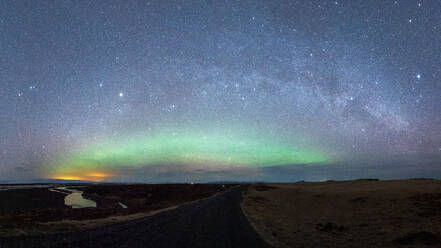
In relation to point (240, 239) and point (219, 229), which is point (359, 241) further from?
point (219, 229)

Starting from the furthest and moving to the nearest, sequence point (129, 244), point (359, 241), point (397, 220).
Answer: point (397, 220), point (359, 241), point (129, 244)

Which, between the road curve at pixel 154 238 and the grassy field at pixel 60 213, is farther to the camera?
the grassy field at pixel 60 213

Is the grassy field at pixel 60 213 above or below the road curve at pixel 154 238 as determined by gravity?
below

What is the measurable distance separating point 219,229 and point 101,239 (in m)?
7.93

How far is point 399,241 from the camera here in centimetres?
1298

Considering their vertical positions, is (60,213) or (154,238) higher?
(154,238)

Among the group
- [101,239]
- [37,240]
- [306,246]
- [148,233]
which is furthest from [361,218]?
[37,240]

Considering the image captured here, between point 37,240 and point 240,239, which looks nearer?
point 37,240

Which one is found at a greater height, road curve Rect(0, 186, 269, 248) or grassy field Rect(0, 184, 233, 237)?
road curve Rect(0, 186, 269, 248)

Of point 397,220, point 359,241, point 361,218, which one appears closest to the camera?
point 359,241

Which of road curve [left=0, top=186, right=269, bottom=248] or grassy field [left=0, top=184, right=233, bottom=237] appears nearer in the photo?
road curve [left=0, top=186, right=269, bottom=248]

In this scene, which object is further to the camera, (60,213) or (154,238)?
(60,213)

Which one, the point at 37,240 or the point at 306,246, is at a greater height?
the point at 37,240

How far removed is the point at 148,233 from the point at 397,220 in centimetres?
2007
